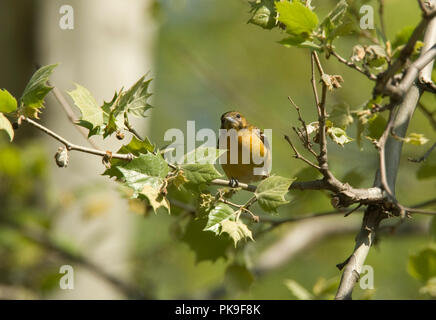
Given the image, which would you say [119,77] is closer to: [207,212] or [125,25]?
[125,25]

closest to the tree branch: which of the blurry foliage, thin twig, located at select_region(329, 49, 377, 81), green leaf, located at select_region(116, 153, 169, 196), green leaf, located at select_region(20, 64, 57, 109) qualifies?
thin twig, located at select_region(329, 49, 377, 81)

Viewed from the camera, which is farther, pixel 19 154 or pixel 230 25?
pixel 230 25

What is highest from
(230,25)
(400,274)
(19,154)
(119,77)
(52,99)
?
(230,25)

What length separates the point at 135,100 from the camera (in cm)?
206

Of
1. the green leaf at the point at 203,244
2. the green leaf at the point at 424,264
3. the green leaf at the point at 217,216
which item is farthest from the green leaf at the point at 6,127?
the green leaf at the point at 424,264

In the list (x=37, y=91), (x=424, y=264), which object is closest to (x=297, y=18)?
(x=37, y=91)

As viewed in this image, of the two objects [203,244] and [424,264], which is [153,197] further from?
[424,264]

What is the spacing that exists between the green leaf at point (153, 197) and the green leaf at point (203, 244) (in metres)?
0.80

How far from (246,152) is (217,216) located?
5.55ft

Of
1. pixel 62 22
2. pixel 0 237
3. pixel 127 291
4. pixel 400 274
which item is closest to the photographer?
pixel 127 291
